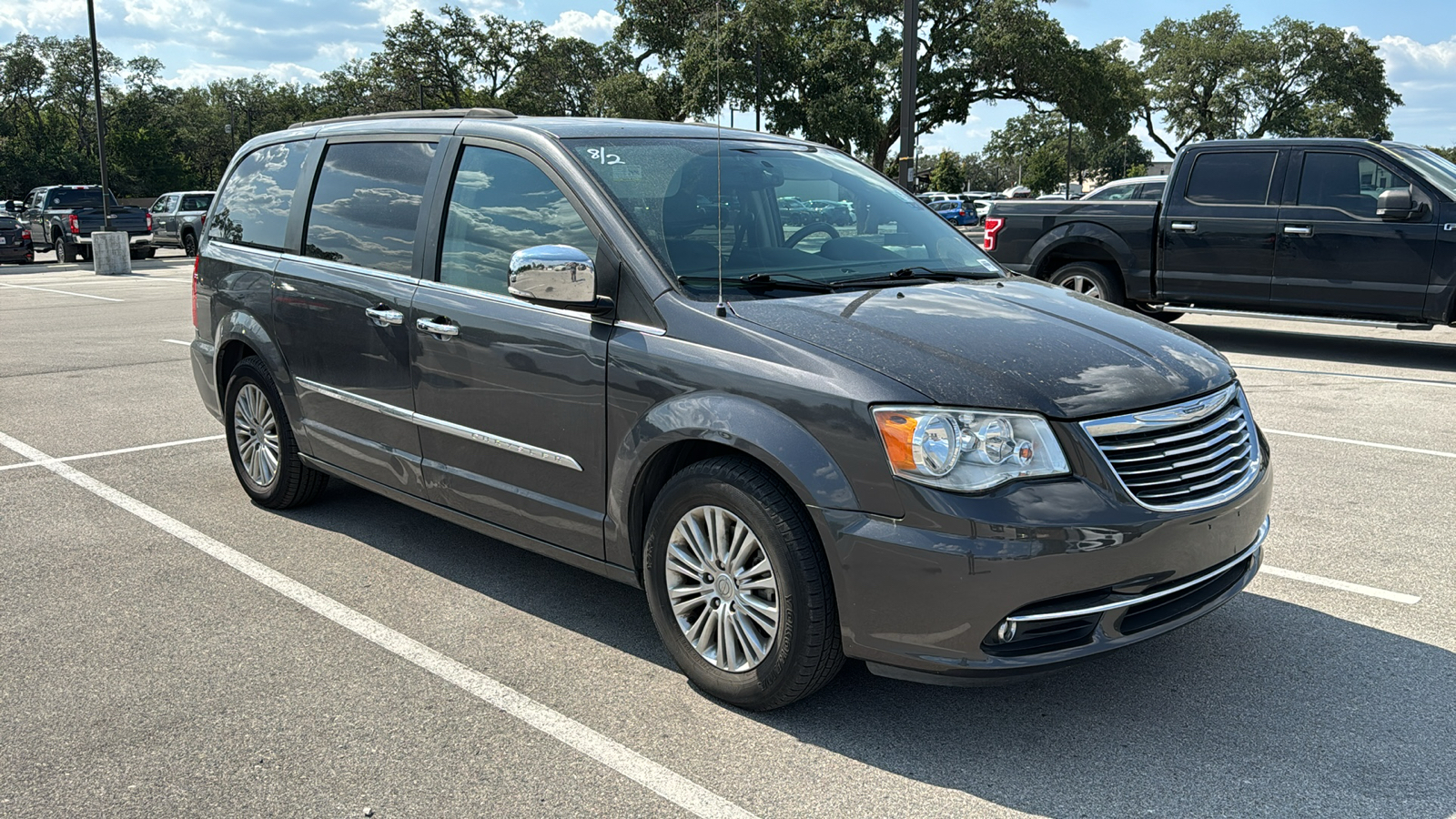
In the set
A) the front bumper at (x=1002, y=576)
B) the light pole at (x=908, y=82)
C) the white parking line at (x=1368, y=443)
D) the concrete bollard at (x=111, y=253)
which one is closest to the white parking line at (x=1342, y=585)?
the front bumper at (x=1002, y=576)

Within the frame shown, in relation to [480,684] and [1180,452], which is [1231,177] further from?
[480,684]

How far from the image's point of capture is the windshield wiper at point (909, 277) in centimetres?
397

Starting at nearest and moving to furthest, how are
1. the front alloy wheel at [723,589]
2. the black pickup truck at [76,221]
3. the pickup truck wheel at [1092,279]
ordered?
1. the front alloy wheel at [723,589]
2. the pickup truck wheel at [1092,279]
3. the black pickup truck at [76,221]

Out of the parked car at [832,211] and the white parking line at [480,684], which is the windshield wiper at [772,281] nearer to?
the parked car at [832,211]

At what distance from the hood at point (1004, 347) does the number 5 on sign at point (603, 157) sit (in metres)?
0.84

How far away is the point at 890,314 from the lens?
3.56 m

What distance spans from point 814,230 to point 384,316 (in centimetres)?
174

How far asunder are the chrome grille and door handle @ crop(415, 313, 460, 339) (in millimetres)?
2294

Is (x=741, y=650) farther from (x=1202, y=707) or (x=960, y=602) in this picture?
(x=1202, y=707)

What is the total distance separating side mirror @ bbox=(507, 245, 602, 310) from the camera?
3617 millimetres

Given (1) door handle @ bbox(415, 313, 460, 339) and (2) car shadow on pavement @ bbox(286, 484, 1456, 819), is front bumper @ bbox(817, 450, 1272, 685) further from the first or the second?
(1) door handle @ bbox(415, 313, 460, 339)

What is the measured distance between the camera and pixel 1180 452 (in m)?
3.28

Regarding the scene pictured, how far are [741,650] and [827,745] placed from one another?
38 centimetres

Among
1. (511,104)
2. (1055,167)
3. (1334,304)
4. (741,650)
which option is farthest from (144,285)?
(1055,167)
